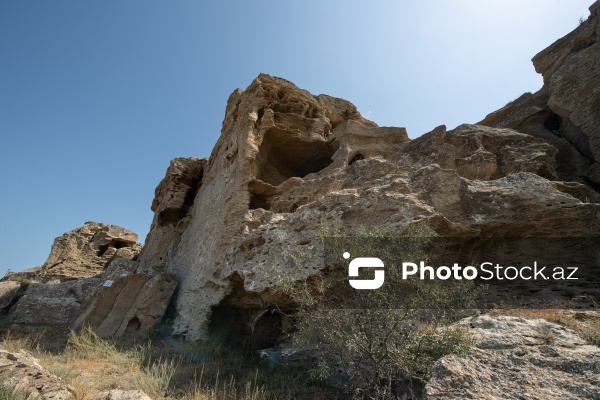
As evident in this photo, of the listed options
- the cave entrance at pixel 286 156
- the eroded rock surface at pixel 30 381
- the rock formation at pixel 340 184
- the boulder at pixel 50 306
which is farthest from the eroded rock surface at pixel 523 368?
the boulder at pixel 50 306

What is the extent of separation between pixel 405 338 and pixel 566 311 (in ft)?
7.77

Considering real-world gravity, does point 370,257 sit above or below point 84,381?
above

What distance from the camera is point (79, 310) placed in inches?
395

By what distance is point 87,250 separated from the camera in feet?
60.6

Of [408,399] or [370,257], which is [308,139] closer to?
[370,257]

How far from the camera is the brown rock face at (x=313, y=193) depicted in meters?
6.33

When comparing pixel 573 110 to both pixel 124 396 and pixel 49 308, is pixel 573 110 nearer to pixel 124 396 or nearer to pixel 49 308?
pixel 124 396

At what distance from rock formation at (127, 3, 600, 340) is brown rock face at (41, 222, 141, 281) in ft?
16.2

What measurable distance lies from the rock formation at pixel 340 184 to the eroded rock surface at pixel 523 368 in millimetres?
2449

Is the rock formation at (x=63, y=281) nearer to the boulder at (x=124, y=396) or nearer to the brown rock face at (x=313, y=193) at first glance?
the brown rock face at (x=313, y=193)

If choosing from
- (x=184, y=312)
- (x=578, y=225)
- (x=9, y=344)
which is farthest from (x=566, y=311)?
(x=9, y=344)

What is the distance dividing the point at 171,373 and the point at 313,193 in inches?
206

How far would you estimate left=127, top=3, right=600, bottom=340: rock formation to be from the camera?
6.38m

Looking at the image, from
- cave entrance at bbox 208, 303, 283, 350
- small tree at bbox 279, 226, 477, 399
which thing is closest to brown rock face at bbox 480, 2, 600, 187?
small tree at bbox 279, 226, 477, 399
